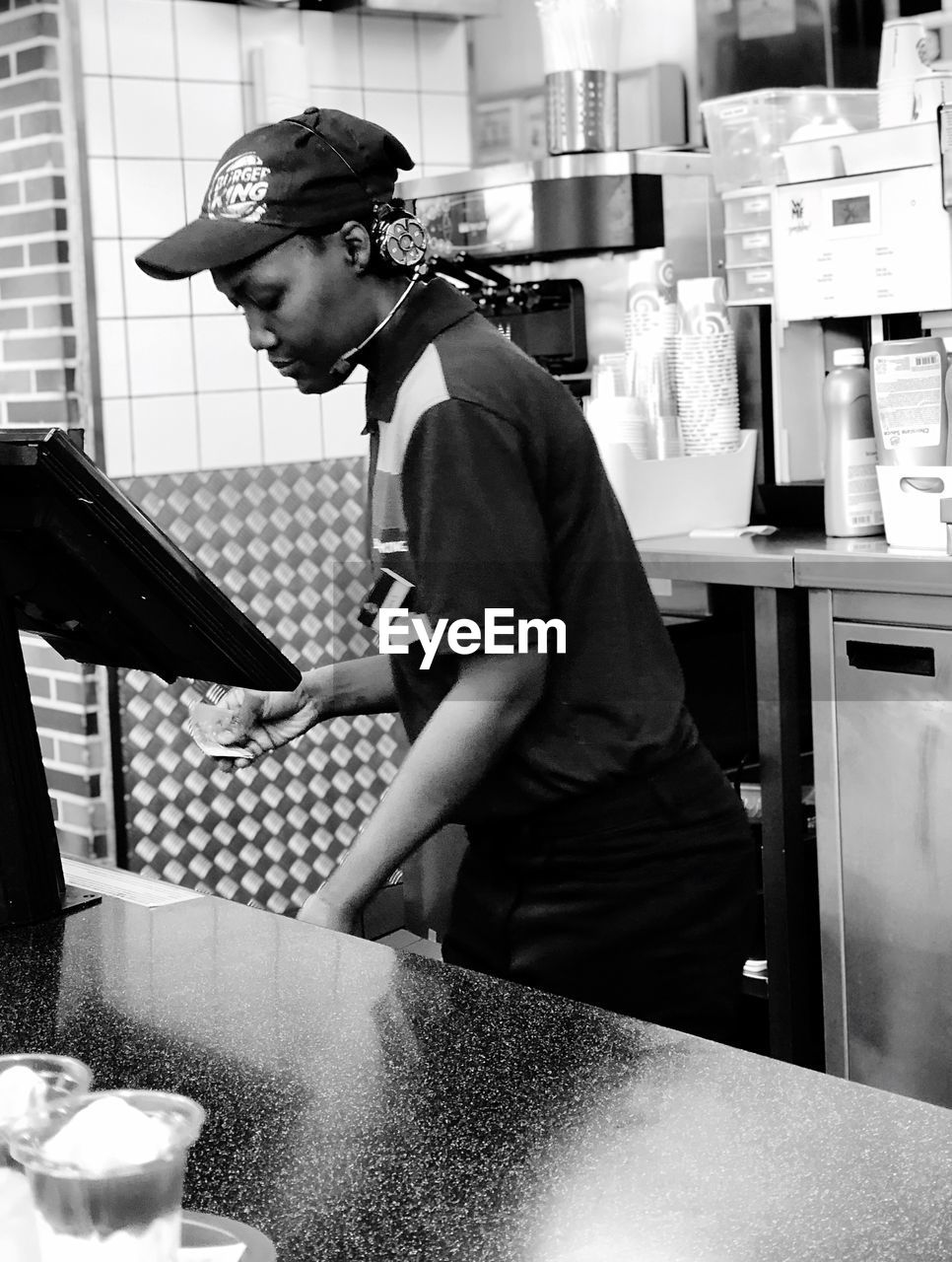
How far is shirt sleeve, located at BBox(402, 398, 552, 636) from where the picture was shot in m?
1.71

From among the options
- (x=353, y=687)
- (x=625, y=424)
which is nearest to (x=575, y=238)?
(x=625, y=424)

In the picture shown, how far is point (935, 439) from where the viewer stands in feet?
9.37

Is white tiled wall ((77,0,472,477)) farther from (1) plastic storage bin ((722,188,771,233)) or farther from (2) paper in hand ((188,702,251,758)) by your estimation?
(2) paper in hand ((188,702,251,758))

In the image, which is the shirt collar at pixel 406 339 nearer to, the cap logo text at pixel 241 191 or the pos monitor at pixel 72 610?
the cap logo text at pixel 241 191

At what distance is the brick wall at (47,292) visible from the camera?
3.71 meters

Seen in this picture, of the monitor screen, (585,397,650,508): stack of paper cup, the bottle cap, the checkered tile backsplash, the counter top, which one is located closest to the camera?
the monitor screen

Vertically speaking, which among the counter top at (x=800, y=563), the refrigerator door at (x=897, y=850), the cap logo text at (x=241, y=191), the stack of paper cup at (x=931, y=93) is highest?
the stack of paper cup at (x=931, y=93)

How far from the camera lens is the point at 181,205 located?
12.7 ft

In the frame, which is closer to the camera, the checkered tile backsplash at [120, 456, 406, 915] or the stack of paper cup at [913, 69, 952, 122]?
the stack of paper cup at [913, 69, 952, 122]

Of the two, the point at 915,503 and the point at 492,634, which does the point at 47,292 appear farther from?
the point at 492,634

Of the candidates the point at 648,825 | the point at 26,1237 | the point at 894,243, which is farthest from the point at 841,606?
the point at 26,1237

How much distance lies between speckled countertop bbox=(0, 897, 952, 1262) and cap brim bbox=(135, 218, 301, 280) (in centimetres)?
78

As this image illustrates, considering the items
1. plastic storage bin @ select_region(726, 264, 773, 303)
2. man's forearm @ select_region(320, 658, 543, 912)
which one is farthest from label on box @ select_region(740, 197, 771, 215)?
man's forearm @ select_region(320, 658, 543, 912)

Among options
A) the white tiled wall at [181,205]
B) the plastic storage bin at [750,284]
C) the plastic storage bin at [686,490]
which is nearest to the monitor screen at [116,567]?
the plastic storage bin at [686,490]
